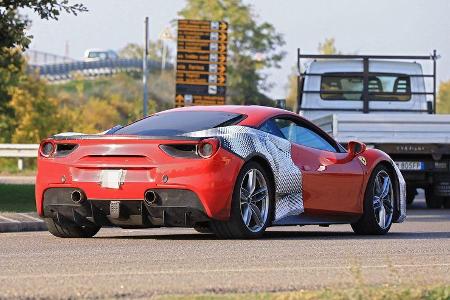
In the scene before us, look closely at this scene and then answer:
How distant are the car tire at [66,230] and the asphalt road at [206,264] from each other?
0.38 feet

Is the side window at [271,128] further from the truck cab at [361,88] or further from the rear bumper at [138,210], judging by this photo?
the truck cab at [361,88]

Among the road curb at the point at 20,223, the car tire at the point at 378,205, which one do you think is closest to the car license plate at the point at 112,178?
the car tire at the point at 378,205

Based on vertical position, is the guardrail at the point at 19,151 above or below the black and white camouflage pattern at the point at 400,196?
below

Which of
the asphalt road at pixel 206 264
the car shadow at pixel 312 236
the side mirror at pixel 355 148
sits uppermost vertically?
the side mirror at pixel 355 148

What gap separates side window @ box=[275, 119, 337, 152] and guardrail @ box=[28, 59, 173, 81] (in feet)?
453

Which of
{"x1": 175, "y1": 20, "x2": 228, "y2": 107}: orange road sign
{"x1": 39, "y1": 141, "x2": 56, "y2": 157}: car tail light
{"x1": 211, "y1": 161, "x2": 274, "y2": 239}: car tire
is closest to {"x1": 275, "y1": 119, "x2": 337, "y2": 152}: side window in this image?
{"x1": 211, "y1": 161, "x2": 274, "y2": 239}: car tire

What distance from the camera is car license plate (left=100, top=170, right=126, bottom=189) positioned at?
12.2 meters

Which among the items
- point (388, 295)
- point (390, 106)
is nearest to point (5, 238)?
point (388, 295)

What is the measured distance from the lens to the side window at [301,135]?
13539mm

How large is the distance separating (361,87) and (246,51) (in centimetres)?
8541

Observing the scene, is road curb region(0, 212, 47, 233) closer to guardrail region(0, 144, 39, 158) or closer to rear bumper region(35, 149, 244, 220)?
rear bumper region(35, 149, 244, 220)

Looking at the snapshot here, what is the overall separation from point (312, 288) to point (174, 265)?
5.43ft

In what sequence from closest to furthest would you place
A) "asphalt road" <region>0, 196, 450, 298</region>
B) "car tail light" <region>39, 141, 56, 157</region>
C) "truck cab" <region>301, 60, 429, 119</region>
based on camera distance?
"asphalt road" <region>0, 196, 450, 298</region> → "car tail light" <region>39, 141, 56, 157</region> → "truck cab" <region>301, 60, 429, 119</region>

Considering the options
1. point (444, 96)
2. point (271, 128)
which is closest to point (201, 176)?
point (271, 128)
